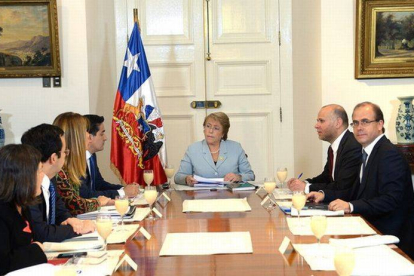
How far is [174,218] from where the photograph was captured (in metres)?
3.37

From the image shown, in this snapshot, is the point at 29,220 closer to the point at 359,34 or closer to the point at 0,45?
the point at 0,45

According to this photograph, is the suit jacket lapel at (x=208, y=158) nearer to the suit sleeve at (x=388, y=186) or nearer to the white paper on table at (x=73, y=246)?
the suit sleeve at (x=388, y=186)

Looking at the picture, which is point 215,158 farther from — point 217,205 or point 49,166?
point 49,166

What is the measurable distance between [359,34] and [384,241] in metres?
3.98

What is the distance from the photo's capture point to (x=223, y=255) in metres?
2.52

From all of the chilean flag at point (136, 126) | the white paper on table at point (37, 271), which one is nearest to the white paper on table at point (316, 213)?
the white paper on table at point (37, 271)

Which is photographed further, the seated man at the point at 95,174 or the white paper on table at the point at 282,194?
the seated man at the point at 95,174

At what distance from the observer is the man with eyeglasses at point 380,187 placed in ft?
11.6

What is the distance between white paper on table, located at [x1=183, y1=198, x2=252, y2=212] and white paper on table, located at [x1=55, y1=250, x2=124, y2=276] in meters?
1.10

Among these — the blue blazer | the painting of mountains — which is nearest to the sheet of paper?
the blue blazer

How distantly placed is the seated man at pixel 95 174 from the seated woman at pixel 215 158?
0.64 metres

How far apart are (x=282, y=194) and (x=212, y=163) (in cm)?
111

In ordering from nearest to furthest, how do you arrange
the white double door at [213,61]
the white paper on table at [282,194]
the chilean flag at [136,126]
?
the white paper on table at [282,194] < the chilean flag at [136,126] < the white double door at [213,61]

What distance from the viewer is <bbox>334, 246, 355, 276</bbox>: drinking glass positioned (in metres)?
1.95
